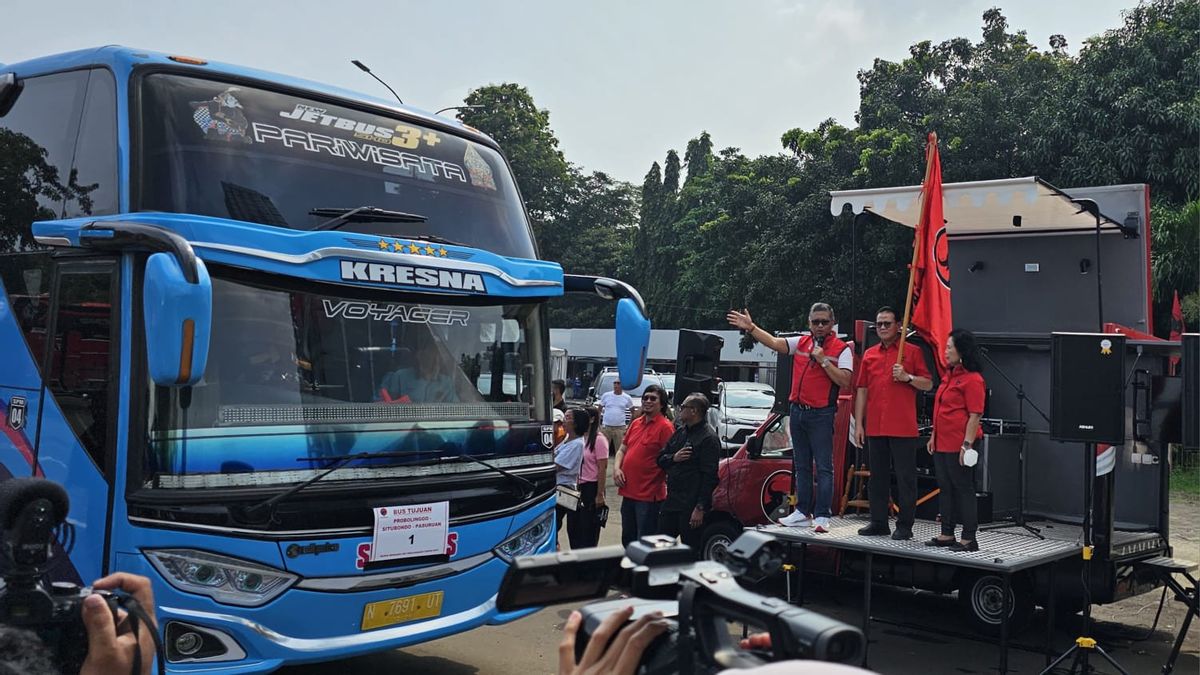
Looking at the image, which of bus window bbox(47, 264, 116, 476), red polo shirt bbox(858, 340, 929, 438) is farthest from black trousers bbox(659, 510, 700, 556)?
bus window bbox(47, 264, 116, 476)

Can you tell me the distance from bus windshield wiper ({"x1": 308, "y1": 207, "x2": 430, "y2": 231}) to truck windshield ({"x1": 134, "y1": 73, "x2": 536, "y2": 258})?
0.12 feet

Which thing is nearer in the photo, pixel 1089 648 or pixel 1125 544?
pixel 1089 648

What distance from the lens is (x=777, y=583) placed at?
32.3 feet

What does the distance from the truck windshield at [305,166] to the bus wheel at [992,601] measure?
4.57 meters

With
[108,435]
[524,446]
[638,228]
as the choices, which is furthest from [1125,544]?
[638,228]

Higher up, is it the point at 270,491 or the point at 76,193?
the point at 76,193

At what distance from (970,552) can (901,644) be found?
1452 millimetres

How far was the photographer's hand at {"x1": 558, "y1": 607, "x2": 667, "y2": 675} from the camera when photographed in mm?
2240

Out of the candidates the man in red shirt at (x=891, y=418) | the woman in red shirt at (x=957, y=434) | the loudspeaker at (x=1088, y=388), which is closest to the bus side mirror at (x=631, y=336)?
the man in red shirt at (x=891, y=418)

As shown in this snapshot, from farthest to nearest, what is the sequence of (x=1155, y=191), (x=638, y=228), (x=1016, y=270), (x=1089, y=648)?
(x=638, y=228) < (x=1155, y=191) < (x=1016, y=270) < (x=1089, y=648)

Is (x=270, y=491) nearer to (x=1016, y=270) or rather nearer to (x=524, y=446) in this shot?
(x=524, y=446)

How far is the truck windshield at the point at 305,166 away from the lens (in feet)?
19.2

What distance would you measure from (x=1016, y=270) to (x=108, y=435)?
852 cm

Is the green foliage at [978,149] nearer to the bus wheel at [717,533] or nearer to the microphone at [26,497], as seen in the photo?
the bus wheel at [717,533]
